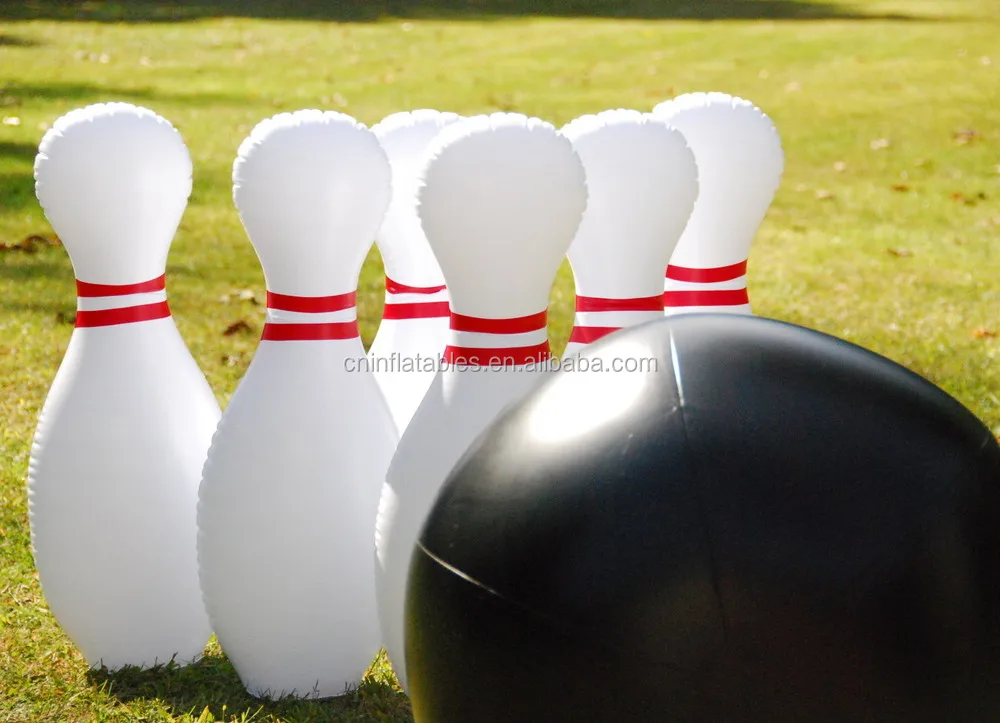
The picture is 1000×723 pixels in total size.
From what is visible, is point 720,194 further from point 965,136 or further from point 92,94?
point 92,94

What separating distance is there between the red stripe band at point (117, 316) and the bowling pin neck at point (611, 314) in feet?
2.25

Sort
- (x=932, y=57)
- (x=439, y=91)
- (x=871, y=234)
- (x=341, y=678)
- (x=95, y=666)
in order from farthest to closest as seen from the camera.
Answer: (x=932, y=57), (x=439, y=91), (x=871, y=234), (x=95, y=666), (x=341, y=678)

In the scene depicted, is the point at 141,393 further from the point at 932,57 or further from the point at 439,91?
the point at 932,57

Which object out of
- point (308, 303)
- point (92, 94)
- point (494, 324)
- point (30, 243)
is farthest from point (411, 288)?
point (92, 94)

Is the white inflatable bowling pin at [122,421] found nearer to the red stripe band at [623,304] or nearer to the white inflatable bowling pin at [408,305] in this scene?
the white inflatable bowling pin at [408,305]

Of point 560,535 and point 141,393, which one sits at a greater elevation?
point 560,535

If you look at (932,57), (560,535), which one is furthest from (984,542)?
(932,57)

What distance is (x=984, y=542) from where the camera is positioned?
140 centimetres

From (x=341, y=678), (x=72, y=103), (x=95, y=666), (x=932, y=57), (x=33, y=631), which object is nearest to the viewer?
(x=341, y=678)

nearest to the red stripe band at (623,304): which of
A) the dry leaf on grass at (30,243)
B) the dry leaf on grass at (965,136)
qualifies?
the dry leaf on grass at (30,243)

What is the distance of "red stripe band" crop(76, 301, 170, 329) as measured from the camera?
2078mm

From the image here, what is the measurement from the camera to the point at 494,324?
1.83 metres

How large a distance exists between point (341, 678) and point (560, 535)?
0.81 meters

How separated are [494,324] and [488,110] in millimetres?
6201
